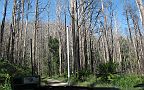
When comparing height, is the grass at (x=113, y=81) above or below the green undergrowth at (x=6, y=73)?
below

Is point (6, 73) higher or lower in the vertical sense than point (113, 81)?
higher

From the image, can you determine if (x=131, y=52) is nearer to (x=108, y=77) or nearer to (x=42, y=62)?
(x=42, y=62)

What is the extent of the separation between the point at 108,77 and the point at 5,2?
1706 centimetres

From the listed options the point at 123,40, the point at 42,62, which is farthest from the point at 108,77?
the point at 123,40

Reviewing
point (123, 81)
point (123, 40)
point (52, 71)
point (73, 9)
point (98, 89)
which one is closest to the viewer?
point (98, 89)

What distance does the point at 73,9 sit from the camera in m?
25.0

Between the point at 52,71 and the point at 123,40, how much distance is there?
35.2 metres

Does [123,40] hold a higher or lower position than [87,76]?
higher

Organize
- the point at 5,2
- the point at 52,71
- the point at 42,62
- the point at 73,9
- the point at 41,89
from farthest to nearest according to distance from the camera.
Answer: the point at 42,62 → the point at 52,71 → the point at 5,2 → the point at 73,9 → the point at 41,89

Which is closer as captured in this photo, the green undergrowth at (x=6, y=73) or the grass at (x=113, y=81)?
the green undergrowth at (x=6, y=73)

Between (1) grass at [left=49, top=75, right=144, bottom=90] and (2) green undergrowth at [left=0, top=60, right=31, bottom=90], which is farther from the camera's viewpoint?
(1) grass at [left=49, top=75, right=144, bottom=90]

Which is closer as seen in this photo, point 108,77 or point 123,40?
point 108,77

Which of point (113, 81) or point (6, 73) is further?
point (113, 81)

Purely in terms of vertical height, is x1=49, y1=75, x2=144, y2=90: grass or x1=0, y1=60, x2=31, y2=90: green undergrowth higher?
x1=0, y1=60, x2=31, y2=90: green undergrowth
